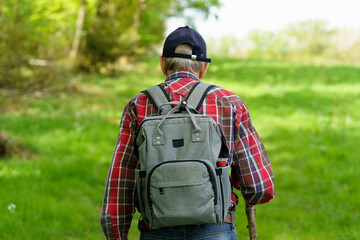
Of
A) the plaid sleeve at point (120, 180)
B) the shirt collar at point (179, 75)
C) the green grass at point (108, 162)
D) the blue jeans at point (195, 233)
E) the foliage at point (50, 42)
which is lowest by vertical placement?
the green grass at point (108, 162)

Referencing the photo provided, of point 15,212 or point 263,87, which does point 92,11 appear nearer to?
point 263,87

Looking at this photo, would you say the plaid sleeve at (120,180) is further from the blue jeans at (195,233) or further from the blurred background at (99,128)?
the blurred background at (99,128)

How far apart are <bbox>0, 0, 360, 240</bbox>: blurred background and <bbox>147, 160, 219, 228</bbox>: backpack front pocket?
2.69 m

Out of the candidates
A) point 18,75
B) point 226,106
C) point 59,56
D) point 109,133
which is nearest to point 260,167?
point 226,106

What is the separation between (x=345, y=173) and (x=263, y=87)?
10380 mm

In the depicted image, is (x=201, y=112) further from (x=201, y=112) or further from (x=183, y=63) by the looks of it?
(x=183, y=63)

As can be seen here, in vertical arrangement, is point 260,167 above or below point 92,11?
below

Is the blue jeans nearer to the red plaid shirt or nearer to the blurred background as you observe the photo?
the red plaid shirt

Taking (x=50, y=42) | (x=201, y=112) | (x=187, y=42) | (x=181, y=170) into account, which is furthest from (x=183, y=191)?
(x=50, y=42)

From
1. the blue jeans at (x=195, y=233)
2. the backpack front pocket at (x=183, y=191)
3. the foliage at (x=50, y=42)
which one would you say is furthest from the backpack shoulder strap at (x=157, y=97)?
the foliage at (x=50, y=42)

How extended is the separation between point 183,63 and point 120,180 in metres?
0.71

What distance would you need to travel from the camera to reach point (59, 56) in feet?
40.7

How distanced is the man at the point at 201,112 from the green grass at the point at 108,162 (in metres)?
2.30

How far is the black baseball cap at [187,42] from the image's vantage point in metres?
2.03
